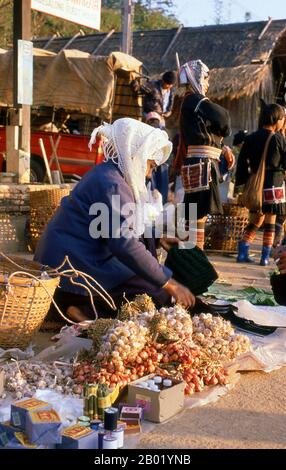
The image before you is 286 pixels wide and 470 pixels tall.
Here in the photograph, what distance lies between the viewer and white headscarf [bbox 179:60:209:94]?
18.8 feet

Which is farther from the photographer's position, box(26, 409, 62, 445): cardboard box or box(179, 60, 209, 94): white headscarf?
box(179, 60, 209, 94): white headscarf

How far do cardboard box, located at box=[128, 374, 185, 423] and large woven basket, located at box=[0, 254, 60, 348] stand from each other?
2.66 ft

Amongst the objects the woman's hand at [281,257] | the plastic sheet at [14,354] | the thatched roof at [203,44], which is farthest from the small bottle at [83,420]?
the thatched roof at [203,44]

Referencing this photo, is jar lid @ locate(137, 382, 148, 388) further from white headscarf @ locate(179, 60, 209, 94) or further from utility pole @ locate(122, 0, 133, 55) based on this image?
utility pole @ locate(122, 0, 133, 55)

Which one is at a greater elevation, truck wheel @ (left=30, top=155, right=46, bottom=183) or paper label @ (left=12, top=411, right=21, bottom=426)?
truck wheel @ (left=30, top=155, right=46, bottom=183)

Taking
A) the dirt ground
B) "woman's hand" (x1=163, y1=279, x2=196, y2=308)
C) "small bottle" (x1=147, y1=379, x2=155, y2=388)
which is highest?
"woman's hand" (x1=163, y1=279, x2=196, y2=308)

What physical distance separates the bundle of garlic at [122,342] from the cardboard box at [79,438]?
59cm

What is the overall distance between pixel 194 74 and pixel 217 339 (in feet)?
10.3

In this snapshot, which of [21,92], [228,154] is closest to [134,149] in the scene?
[228,154]

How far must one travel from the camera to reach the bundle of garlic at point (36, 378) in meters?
2.95

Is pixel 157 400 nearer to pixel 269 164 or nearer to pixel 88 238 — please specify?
pixel 88 238

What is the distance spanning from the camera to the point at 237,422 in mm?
2842

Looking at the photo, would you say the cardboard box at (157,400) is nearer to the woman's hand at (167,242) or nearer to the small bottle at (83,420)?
the small bottle at (83,420)

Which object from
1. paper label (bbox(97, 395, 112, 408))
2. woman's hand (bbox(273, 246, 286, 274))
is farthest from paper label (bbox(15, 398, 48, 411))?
woman's hand (bbox(273, 246, 286, 274))
